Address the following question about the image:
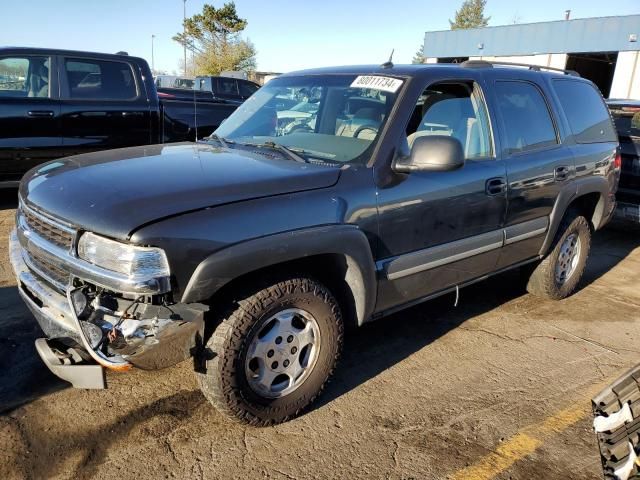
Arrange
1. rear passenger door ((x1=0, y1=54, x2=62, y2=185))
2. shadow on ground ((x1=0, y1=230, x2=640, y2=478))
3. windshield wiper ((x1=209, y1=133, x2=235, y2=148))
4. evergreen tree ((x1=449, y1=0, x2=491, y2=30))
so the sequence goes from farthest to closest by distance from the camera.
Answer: evergreen tree ((x1=449, y1=0, x2=491, y2=30)) < rear passenger door ((x1=0, y1=54, x2=62, y2=185)) < windshield wiper ((x1=209, y1=133, x2=235, y2=148)) < shadow on ground ((x1=0, y1=230, x2=640, y2=478))

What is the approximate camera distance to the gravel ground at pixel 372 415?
8.59 feet

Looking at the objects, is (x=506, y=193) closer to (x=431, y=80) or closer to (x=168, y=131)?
(x=431, y=80)

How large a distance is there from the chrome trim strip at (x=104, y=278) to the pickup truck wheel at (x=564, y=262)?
11.5ft

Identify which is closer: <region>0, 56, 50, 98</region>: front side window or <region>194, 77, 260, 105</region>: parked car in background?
<region>0, 56, 50, 98</region>: front side window

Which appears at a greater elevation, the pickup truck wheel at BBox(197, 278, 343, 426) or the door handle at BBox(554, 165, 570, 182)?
the door handle at BBox(554, 165, 570, 182)

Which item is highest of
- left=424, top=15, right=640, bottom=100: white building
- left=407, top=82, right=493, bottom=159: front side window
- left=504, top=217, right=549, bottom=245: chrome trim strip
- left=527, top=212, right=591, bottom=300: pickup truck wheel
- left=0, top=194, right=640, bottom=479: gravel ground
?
left=424, top=15, right=640, bottom=100: white building

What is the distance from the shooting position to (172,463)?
2.60 metres

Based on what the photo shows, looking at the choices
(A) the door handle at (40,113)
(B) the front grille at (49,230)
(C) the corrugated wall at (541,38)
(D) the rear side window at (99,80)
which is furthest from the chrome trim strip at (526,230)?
(C) the corrugated wall at (541,38)

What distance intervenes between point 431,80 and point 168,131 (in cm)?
494

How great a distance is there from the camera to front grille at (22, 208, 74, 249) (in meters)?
2.54

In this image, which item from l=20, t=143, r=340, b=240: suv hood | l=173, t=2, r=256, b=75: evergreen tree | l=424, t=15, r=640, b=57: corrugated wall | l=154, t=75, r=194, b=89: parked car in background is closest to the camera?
l=20, t=143, r=340, b=240: suv hood

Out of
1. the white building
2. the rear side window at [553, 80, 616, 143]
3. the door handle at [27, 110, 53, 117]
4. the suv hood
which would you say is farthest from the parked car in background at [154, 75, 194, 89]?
the suv hood

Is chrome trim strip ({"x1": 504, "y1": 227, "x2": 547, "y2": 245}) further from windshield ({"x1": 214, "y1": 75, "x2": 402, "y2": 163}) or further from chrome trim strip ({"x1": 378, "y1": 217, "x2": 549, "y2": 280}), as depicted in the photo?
windshield ({"x1": 214, "y1": 75, "x2": 402, "y2": 163})

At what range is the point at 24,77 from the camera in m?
6.43
